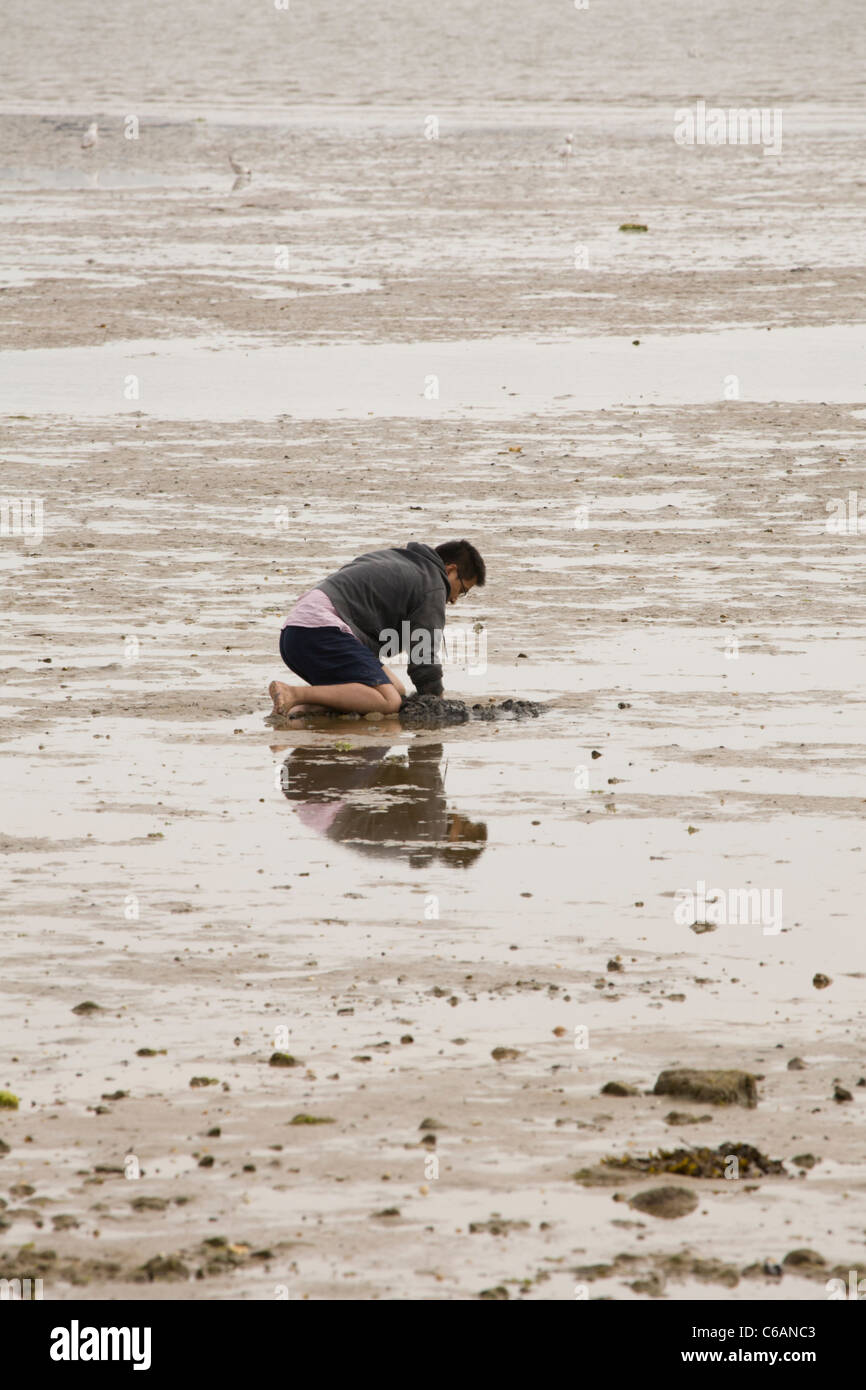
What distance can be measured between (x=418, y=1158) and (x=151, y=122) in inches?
1694

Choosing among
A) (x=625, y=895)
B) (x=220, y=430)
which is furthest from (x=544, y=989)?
(x=220, y=430)

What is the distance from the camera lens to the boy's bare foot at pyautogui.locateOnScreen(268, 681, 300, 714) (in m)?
9.76

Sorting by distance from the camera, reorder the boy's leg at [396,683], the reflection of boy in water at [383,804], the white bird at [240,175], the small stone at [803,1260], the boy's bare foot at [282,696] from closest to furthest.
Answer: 1. the small stone at [803,1260]
2. the reflection of boy in water at [383,804]
3. the boy's bare foot at [282,696]
4. the boy's leg at [396,683]
5. the white bird at [240,175]

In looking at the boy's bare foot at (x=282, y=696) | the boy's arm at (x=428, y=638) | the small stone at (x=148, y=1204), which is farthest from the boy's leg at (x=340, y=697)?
the small stone at (x=148, y=1204)

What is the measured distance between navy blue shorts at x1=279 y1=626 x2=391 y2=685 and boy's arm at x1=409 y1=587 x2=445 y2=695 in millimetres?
172

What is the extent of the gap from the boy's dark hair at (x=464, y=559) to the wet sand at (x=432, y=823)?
0.67 m

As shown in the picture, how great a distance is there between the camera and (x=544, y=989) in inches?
260

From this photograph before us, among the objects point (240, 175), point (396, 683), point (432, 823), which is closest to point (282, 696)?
point (396, 683)

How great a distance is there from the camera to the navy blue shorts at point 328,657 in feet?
32.2

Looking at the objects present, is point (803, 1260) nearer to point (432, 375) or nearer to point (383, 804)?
point (383, 804)

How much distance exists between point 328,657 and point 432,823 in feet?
5.46

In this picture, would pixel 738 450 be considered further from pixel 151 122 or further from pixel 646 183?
pixel 151 122

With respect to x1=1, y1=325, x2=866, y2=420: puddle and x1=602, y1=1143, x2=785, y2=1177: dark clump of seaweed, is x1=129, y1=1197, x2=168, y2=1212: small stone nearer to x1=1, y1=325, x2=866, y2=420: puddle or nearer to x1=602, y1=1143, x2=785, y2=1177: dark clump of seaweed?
x1=602, y1=1143, x2=785, y2=1177: dark clump of seaweed

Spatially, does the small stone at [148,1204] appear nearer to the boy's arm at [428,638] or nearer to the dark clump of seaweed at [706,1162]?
the dark clump of seaweed at [706,1162]
